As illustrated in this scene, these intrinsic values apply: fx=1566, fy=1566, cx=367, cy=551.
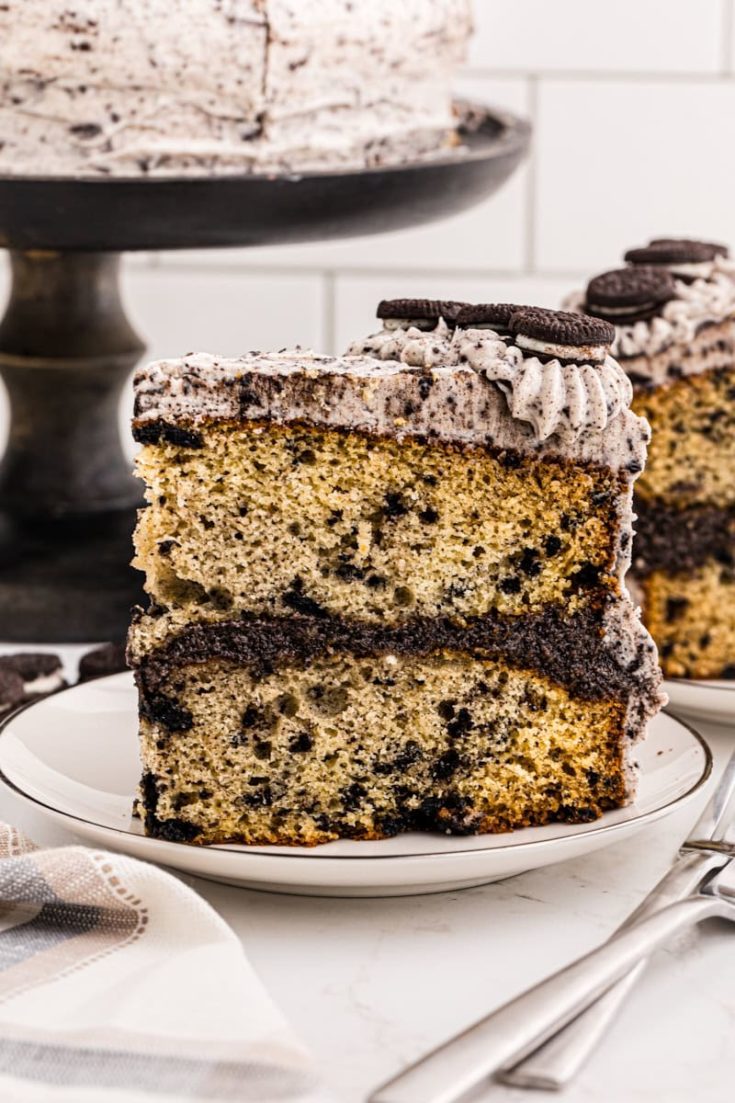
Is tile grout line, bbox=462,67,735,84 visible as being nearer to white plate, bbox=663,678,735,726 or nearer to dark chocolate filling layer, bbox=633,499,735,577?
dark chocolate filling layer, bbox=633,499,735,577

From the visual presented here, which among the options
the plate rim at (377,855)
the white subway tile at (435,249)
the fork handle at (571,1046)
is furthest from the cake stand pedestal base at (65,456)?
the white subway tile at (435,249)

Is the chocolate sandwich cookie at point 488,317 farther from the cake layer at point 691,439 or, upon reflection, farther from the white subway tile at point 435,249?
the white subway tile at point 435,249

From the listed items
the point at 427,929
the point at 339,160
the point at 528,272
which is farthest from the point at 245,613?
the point at 528,272

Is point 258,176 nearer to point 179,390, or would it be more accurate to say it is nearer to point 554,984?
point 179,390

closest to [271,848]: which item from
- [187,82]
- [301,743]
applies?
[301,743]

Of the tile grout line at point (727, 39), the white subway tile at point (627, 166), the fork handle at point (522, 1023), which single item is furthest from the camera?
the white subway tile at point (627, 166)

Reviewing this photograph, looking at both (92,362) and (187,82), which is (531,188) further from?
(187,82)

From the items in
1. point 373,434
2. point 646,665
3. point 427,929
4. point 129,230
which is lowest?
point 427,929
